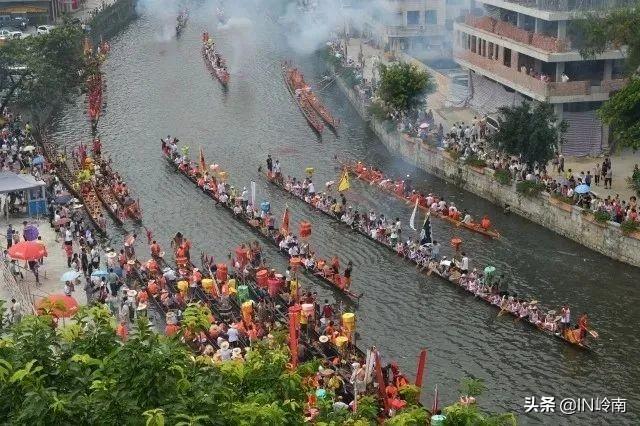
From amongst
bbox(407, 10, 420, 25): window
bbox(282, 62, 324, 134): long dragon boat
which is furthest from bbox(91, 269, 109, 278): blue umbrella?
bbox(407, 10, 420, 25): window

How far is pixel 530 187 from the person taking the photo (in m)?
48.2

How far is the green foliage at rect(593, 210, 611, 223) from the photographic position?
143ft

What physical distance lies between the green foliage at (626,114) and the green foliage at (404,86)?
46.4ft

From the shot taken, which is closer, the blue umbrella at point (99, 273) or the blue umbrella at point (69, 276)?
the blue umbrella at point (69, 276)

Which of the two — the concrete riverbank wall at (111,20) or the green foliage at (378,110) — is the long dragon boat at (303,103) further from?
the concrete riverbank wall at (111,20)

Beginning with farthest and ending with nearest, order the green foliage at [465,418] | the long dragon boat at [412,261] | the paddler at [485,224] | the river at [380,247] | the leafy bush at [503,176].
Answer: the leafy bush at [503,176] → the paddler at [485,224] → the long dragon boat at [412,261] → the river at [380,247] → the green foliage at [465,418]

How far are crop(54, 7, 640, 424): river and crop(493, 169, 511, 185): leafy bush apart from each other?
4.48ft

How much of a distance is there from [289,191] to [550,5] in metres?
16.1

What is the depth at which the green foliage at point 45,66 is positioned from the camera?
215 ft

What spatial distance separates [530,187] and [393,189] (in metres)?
7.52

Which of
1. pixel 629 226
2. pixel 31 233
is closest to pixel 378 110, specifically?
pixel 629 226

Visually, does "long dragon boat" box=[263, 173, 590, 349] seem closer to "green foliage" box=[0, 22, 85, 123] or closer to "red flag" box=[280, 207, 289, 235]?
"red flag" box=[280, 207, 289, 235]

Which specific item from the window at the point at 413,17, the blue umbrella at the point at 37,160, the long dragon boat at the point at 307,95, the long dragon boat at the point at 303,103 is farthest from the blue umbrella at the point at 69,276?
the window at the point at 413,17

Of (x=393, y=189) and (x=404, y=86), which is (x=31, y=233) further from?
(x=404, y=86)
